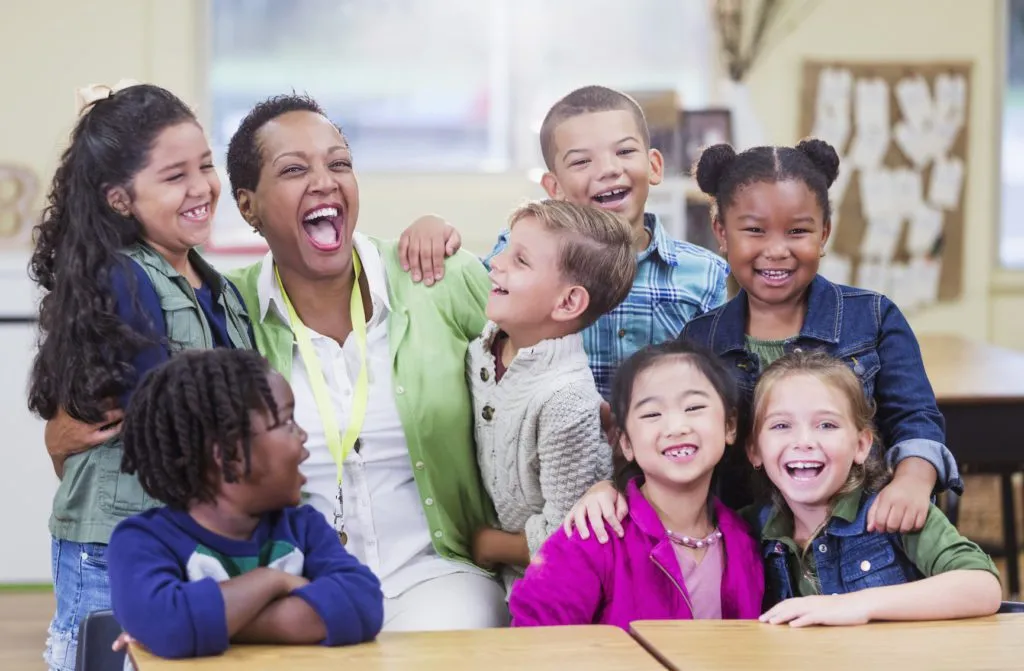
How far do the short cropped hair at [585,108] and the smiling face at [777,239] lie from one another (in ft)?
1.51

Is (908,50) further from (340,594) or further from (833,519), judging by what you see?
(340,594)

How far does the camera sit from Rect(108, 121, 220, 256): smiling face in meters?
2.00

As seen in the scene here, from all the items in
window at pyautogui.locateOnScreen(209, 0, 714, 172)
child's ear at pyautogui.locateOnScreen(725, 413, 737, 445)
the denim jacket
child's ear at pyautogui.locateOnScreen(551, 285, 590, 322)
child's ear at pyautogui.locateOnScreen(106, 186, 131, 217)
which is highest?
window at pyautogui.locateOnScreen(209, 0, 714, 172)

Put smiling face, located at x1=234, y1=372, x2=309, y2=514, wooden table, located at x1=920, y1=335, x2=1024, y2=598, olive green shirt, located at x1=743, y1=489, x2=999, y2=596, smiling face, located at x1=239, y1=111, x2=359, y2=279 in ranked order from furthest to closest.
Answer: wooden table, located at x1=920, y1=335, x2=1024, y2=598, smiling face, located at x1=239, y1=111, x2=359, y2=279, olive green shirt, located at x1=743, y1=489, x2=999, y2=596, smiling face, located at x1=234, y1=372, x2=309, y2=514

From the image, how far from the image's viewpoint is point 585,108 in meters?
2.53

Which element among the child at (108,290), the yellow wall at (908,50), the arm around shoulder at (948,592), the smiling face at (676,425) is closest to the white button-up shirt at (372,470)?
the child at (108,290)

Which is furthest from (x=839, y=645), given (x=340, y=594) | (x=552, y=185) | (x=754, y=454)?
(x=552, y=185)

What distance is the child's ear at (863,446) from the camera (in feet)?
6.41

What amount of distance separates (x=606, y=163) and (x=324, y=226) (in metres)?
0.54

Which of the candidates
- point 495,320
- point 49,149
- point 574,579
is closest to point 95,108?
point 495,320

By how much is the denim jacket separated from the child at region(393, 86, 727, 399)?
0.90 feet

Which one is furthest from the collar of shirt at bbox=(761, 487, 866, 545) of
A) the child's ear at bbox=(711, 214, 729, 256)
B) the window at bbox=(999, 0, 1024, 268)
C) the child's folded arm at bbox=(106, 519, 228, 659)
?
the window at bbox=(999, 0, 1024, 268)

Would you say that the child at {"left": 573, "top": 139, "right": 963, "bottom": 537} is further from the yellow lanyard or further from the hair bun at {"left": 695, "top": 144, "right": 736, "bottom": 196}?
the yellow lanyard

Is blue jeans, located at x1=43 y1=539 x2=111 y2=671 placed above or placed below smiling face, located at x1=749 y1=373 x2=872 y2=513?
below
